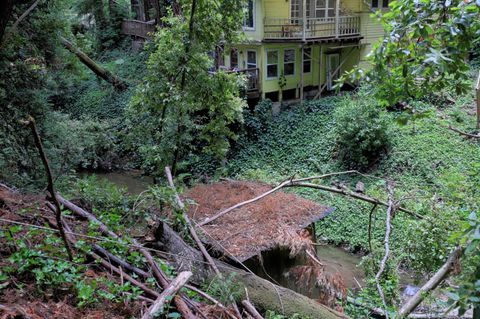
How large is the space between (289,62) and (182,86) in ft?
38.3

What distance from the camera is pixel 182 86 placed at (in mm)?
8391

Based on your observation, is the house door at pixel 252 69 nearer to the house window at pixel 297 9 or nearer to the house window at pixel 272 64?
the house window at pixel 272 64

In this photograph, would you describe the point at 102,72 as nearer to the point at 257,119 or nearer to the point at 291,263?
the point at 257,119

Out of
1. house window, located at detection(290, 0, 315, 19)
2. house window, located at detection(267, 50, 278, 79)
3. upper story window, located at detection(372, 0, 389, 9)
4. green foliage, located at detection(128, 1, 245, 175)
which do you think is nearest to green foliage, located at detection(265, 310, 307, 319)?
green foliage, located at detection(128, 1, 245, 175)

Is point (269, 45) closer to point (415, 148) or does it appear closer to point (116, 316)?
point (415, 148)

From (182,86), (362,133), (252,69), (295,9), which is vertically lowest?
(362,133)

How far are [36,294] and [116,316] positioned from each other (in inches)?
23.7

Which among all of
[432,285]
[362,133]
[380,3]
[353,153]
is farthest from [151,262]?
[380,3]

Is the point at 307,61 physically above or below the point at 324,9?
below

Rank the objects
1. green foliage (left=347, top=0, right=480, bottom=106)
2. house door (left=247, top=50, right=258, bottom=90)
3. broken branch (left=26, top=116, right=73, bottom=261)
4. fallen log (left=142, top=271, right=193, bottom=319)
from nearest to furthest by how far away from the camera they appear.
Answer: broken branch (left=26, top=116, right=73, bottom=261) → fallen log (left=142, top=271, right=193, bottom=319) → green foliage (left=347, top=0, right=480, bottom=106) → house door (left=247, top=50, right=258, bottom=90)

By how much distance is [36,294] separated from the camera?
2781mm

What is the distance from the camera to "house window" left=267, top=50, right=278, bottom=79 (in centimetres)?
1831

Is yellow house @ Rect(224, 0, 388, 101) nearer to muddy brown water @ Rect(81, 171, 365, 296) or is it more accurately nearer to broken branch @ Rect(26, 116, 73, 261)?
muddy brown water @ Rect(81, 171, 365, 296)

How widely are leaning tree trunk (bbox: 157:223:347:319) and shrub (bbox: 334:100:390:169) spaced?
1028 centimetres
